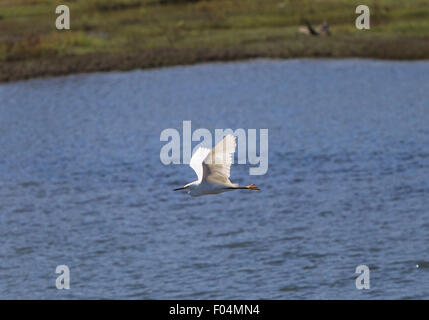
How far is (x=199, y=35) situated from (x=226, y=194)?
1996cm

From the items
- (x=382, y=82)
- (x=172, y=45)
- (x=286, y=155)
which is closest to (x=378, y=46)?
(x=382, y=82)

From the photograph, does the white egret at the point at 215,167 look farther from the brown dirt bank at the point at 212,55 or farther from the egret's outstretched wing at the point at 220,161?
the brown dirt bank at the point at 212,55

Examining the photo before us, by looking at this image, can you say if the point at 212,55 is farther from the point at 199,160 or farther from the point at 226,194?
the point at 199,160

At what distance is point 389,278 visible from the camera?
16688 mm

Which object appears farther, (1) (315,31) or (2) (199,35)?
(2) (199,35)

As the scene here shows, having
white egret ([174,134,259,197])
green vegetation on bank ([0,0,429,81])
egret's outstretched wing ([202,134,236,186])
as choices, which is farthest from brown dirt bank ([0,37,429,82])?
egret's outstretched wing ([202,134,236,186])

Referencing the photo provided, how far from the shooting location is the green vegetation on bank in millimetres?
38656

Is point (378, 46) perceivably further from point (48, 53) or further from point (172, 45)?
point (48, 53)

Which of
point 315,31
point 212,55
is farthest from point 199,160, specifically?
point 315,31

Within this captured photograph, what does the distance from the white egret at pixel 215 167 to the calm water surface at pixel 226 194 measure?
418 cm

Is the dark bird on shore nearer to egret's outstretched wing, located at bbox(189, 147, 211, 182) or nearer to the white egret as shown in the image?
egret's outstretched wing, located at bbox(189, 147, 211, 182)

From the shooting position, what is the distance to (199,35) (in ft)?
138

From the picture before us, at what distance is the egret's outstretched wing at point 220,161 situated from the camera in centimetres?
1168

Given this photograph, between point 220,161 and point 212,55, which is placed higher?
point 212,55
